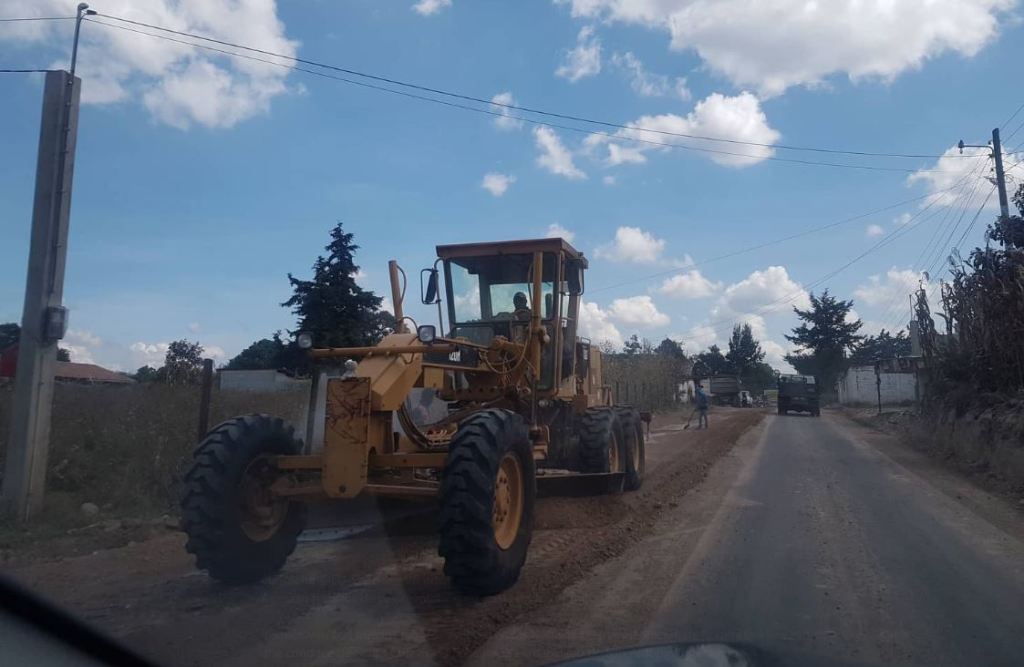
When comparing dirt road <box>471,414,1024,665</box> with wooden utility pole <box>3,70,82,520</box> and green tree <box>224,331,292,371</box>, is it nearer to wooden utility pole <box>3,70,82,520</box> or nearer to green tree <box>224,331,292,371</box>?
wooden utility pole <box>3,70,82,520</box>

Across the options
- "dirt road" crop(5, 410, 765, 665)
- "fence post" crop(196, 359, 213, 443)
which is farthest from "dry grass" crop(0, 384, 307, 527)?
"dirt road" crop(5, 410, 765, 665)

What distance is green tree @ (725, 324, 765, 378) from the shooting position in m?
92.2

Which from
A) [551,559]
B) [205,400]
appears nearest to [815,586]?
[551,559]

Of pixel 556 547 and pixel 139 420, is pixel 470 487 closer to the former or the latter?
pixel 556 547

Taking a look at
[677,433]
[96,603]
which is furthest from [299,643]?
[677,433]

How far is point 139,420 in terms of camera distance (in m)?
12.9

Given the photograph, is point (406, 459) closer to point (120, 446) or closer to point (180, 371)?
point (120, 446)

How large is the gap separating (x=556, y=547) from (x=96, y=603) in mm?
4006

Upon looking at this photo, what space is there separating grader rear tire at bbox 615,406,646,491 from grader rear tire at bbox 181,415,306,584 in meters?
5.43

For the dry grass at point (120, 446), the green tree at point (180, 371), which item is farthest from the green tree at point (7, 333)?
the dry grass at point (120, 446)

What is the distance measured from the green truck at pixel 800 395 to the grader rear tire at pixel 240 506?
40278mm

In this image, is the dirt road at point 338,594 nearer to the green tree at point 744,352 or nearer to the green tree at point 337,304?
the green tree at point 337,304

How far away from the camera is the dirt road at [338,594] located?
5.33 metres

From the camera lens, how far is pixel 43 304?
1012 centimetres
